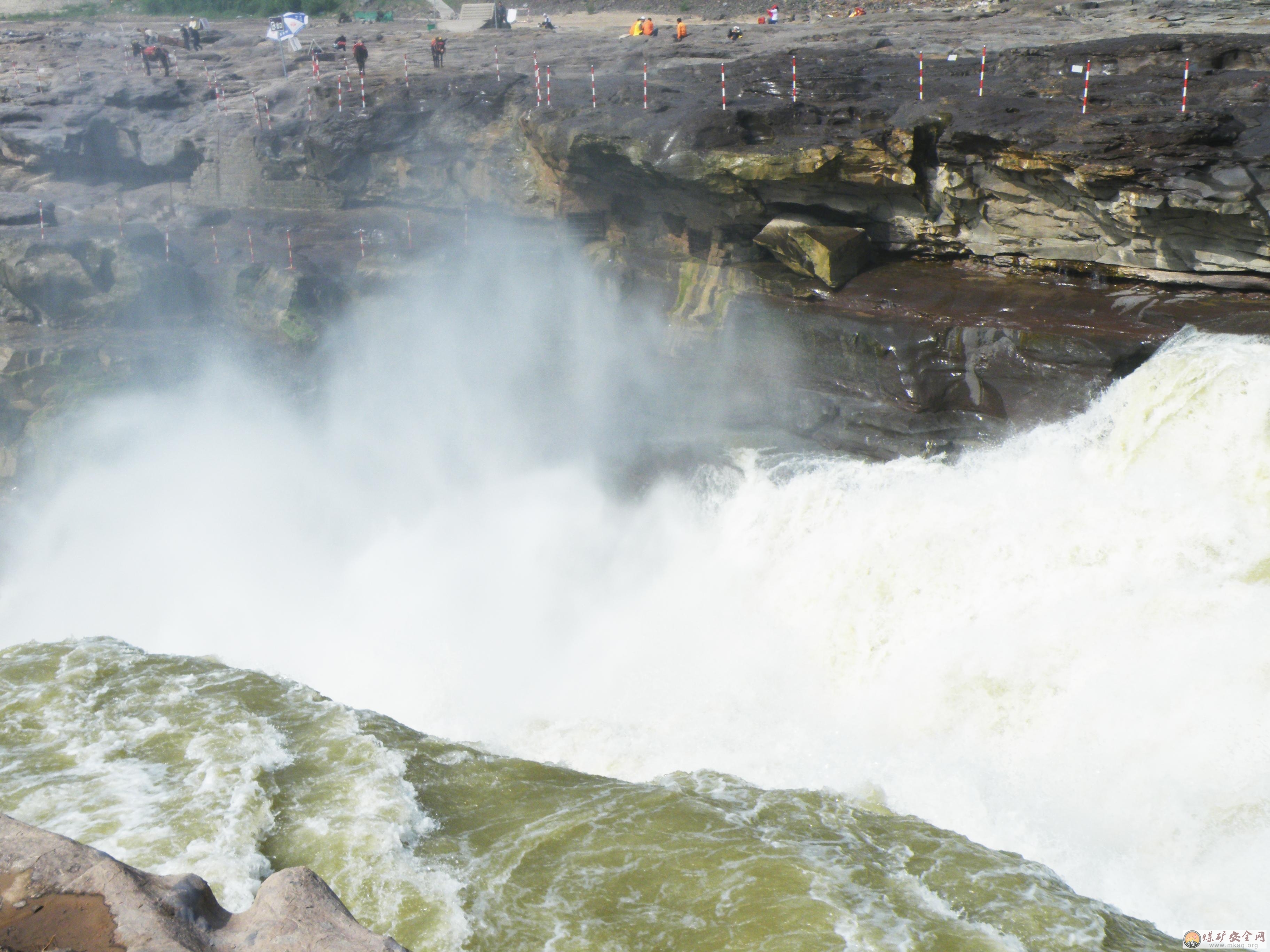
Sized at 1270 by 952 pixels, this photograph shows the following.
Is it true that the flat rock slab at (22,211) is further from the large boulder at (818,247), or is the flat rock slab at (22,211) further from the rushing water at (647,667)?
the large boulder at (818,247)

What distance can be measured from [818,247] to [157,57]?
21.9 meters

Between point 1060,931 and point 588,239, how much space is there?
1381 centimetres

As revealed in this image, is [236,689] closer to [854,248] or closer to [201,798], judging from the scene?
[201,798]

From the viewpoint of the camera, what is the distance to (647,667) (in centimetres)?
1198

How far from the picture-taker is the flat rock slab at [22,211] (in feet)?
70.7

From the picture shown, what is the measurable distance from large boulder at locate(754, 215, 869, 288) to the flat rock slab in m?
17.3

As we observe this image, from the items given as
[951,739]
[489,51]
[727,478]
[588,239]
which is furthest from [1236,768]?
[489,51]

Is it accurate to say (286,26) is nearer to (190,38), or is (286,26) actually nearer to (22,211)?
(190,38)

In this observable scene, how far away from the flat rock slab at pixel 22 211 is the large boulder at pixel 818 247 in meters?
17.3

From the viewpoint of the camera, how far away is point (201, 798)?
6910 mm

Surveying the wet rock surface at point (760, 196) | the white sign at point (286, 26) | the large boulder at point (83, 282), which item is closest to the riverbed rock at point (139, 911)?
the wet rock surface at point (760, 196)

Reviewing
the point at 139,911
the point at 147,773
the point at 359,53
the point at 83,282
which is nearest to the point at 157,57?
the point at 359,53

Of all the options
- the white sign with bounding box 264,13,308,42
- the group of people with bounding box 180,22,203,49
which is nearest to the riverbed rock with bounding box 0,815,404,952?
the white sign with bounding box 264,13,308,42

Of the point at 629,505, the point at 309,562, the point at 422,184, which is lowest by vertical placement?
the point at 309,562
